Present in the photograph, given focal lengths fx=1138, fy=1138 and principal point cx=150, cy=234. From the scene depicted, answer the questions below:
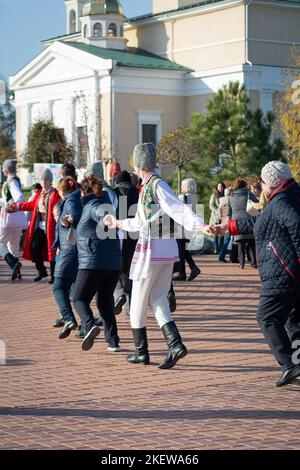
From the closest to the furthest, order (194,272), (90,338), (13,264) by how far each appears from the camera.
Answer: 1. (90,338)
2. (194,272)
3. (13,264)

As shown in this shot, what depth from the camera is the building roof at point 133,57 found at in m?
60.7

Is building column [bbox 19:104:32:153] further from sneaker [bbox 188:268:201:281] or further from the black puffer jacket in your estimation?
the black puffer jacket

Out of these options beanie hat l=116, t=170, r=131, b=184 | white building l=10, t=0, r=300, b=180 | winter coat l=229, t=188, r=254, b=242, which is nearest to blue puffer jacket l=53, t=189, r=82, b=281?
beanie hat l=116, t=170, r=131, b=184

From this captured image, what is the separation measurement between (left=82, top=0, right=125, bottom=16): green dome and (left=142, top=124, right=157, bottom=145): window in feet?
26.0

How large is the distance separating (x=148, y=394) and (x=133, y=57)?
5477 centimetres

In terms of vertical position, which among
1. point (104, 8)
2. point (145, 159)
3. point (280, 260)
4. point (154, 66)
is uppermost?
point (104, 8)

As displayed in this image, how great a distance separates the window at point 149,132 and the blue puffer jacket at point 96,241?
51.4 metres

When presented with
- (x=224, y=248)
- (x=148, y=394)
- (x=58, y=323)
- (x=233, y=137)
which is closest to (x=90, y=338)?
(x=148, y=394)

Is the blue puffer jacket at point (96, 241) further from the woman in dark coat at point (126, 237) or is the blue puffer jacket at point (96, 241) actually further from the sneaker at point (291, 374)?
the sneaker at point (291, 374)

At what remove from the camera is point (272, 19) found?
6012cm

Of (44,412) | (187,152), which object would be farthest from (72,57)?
(44,412)

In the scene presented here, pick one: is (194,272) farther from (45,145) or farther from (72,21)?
(72,21)

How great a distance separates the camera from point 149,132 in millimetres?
62812

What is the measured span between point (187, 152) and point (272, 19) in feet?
67.6
